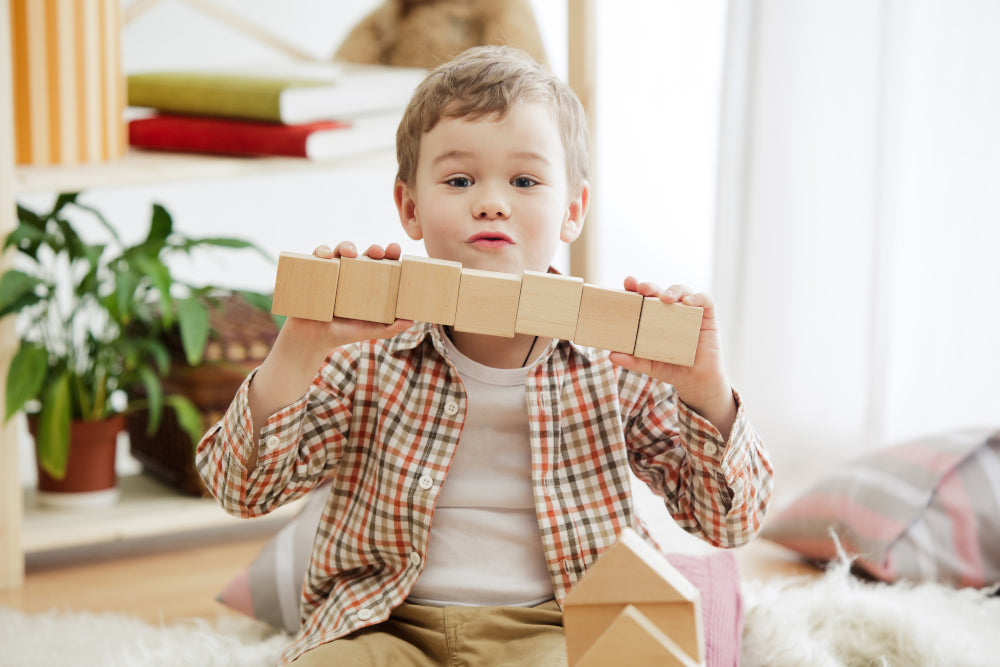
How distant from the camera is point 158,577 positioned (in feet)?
5.44

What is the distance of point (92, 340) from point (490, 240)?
2.98 ft

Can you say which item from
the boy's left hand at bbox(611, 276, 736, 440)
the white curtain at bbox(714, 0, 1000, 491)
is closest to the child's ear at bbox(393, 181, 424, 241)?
the boy's left hand at bbox(611, 276, 736, 440)

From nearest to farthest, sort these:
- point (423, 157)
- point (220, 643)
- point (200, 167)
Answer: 1. point (423, 157)
2. point (220, 643)
3. point (200, 167)

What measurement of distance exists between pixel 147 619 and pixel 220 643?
24 cm

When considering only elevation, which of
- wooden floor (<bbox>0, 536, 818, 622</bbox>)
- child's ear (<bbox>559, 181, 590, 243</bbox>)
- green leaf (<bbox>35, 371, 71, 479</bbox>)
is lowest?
wooden floor (<bbox>0, 536, 818, 622</bbox>)

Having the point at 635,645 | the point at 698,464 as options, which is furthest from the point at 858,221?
the point at 635,645

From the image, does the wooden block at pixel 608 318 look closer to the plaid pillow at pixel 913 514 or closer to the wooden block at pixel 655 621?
the wooden block at pixel 655 621

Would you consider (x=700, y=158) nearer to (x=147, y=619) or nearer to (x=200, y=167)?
(x=200, y=167)

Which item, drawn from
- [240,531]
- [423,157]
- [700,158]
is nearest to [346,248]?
[423,157]

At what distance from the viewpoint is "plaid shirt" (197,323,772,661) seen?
102cm

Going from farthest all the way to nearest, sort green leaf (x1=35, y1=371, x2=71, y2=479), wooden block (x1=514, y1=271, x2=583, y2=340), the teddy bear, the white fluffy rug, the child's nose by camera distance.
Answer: the teddy bear < green leaf (x1=35, y1=371, x2=71, y2=479) < the white fluffy rug < the child's nose < wooden block (x1=514, y1=271, x2=583, y2=340)

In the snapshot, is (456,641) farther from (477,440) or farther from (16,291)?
(16,291)

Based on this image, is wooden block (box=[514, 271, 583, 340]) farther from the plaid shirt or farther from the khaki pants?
the khaki pants

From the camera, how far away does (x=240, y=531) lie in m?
1.85
